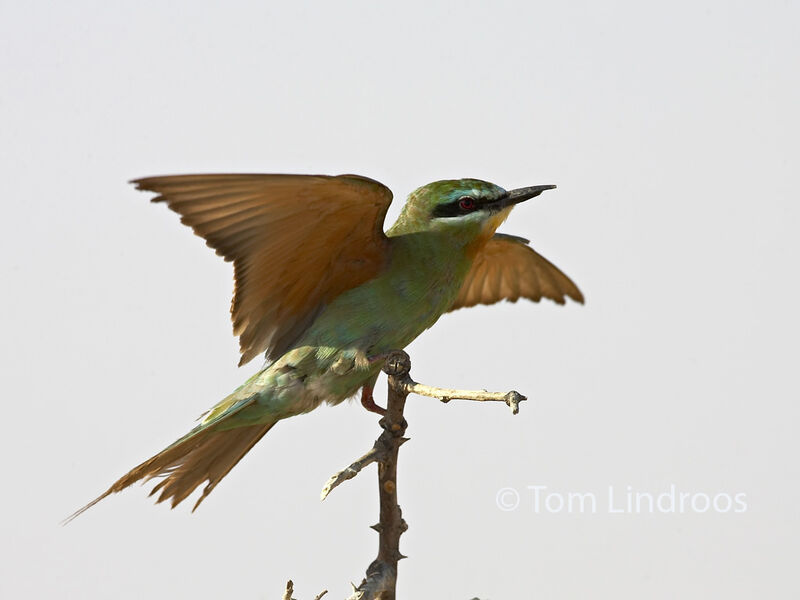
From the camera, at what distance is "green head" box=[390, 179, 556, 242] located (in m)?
2.42

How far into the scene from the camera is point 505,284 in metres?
2.97

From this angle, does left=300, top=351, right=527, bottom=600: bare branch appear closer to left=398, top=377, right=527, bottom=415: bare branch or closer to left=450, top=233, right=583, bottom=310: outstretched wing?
left=398, top=377, right=527, bottom=415: bare branch

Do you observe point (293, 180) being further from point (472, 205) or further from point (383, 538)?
point (383, 538)

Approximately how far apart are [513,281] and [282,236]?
0.92 meters

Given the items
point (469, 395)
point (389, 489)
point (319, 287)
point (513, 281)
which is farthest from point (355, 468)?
point (513, 281)

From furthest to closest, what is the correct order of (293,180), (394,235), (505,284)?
1. (505,284)
2. (394,235)
3. (293,180)

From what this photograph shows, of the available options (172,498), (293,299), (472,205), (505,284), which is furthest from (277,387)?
(505,284)

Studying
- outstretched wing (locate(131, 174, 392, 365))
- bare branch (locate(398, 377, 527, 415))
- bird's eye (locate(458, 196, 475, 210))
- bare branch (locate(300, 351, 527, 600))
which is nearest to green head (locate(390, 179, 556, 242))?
bird's eye (locate(458, 196, 475, 210))

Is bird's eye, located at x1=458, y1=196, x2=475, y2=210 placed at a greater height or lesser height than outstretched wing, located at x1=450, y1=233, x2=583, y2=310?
lesser

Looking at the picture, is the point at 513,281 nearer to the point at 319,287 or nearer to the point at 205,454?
the point at 319,287

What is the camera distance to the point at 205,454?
2441 mm

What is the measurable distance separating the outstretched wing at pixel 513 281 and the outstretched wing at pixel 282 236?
24.0 inches

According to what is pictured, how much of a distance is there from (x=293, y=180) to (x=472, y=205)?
511 mm

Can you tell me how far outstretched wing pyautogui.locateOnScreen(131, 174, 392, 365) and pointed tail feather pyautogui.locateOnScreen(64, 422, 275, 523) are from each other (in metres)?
0.19
